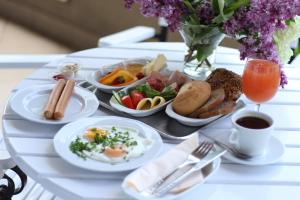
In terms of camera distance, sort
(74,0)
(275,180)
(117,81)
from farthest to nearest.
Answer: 1. (74,0)
2. (117,81)
3. (275,180)

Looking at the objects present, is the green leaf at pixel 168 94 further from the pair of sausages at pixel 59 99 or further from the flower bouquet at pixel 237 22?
the pair of sausages at pixel 59 99

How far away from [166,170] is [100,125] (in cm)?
26

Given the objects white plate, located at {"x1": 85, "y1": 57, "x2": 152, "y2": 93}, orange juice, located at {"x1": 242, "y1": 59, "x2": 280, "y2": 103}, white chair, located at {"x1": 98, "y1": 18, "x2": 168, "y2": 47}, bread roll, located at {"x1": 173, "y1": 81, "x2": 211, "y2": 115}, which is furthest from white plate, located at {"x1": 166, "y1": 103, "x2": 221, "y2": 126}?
white chair, located at {"x1": 98, "y1": 18, "x2": 168, "y2": 47}

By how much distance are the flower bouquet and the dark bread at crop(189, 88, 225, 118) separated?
121 mm

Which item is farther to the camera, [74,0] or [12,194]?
[74,0]

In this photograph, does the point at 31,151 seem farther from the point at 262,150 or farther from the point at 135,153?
the point at 262,150

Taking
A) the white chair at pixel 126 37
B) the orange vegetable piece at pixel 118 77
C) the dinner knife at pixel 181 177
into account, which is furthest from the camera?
the white chair at pixel 126 37

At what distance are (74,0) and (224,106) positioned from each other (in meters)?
2.76

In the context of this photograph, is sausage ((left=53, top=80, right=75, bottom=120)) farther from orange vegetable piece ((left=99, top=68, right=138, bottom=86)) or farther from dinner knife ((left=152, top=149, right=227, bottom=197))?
dinner knife ((left=152, top=149, right=227, bottom=197))

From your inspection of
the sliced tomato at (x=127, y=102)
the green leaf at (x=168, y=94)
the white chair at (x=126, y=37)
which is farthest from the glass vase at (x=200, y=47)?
the white chair at (x=126, y=37)

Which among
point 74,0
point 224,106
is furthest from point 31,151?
point 74,0

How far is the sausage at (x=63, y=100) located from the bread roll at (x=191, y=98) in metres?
0.30

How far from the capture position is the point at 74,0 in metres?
3.93

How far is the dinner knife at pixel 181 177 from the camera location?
1093 millimetres
